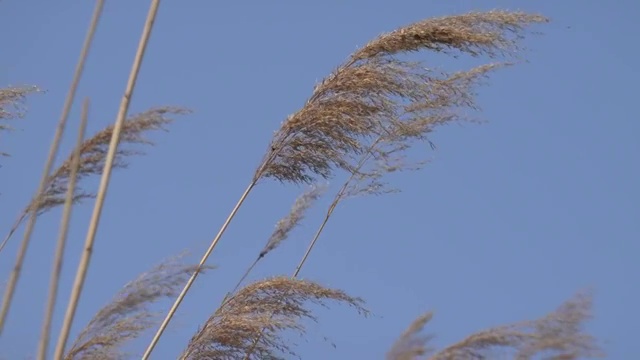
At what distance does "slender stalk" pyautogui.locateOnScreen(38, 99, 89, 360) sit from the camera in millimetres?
1963

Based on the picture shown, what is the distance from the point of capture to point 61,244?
2066 mm

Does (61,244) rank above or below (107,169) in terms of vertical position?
below

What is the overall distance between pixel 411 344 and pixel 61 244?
2.78ft

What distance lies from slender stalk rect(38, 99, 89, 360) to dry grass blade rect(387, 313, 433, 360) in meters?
0.78

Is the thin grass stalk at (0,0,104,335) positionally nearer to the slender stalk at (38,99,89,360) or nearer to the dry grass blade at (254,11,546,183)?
the slender stalk at (38,99,89,360)

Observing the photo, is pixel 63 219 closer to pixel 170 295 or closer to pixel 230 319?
pixel 170 295

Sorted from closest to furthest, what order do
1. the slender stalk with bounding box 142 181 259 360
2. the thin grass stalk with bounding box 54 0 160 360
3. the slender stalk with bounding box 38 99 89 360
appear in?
the slender stalk with bounding box 38 99 89 360 < the thin grass stalk with bounding box 54 0 160 360 < the slender stalk with bounding box 142 181 259 360

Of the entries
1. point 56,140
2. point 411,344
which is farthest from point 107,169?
point 411,344

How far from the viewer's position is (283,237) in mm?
4422

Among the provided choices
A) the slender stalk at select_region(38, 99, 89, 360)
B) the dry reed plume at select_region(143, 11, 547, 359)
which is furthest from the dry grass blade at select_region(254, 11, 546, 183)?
the slender stalk at select_region(38, 99, 89, 360)

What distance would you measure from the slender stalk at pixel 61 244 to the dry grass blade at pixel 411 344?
30.7 inches

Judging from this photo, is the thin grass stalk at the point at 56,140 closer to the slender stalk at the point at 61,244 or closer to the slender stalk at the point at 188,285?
the slender stalk at the point at 61,244

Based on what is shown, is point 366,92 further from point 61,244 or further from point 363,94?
point 61,244

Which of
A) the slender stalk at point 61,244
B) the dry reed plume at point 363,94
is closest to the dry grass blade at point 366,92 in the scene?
the dry reed plume at point 363,94
